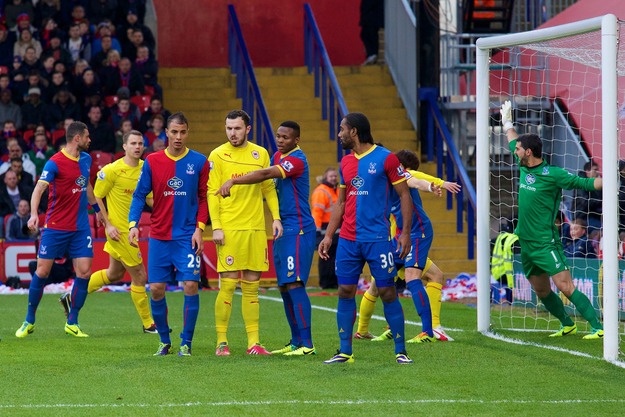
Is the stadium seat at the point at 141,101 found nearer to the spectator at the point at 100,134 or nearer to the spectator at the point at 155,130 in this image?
the spectator at the point at 155,130

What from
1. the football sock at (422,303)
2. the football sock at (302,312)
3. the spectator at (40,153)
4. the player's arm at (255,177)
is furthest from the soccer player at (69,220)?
the spectator at (40,153)

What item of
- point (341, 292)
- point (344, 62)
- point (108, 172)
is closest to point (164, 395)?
point (341, 292)

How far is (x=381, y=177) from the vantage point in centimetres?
898

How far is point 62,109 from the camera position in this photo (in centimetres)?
1991

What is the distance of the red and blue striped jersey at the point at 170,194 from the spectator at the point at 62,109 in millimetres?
10593

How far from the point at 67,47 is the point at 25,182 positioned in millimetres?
3857

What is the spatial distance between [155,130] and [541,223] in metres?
10.3

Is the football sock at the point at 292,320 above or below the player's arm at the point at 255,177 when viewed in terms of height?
below

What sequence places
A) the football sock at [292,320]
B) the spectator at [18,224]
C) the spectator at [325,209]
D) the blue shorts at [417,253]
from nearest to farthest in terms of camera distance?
the football sock at [292,320] < the blue shorts at [417,253] < the spectator at [325,209] < the spectator at [18,224]

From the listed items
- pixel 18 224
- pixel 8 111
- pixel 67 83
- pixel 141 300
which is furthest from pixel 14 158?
pixel 141 300

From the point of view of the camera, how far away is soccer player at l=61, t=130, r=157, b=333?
1136cm

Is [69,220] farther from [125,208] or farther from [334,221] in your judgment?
[334,221]

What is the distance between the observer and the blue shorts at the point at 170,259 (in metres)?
9.49

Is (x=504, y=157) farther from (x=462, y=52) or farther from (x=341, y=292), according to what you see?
(x=341, y=292)
